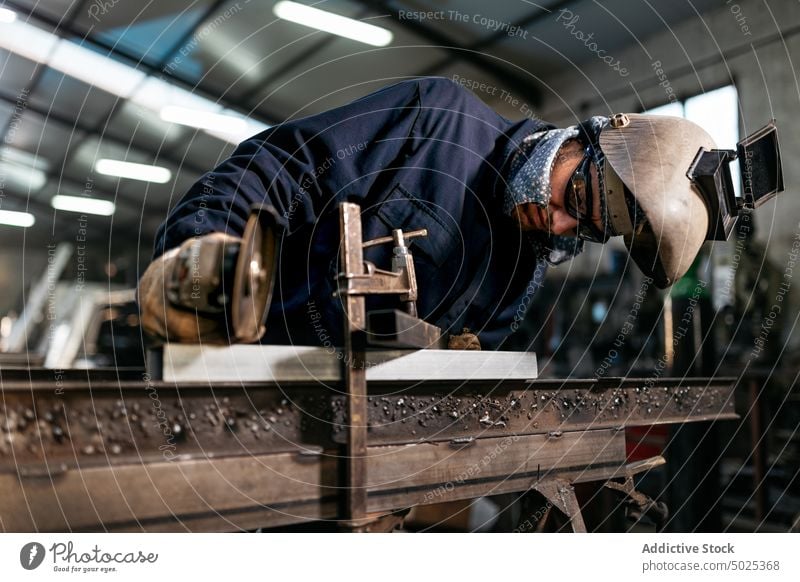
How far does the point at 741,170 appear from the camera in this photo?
869 mm

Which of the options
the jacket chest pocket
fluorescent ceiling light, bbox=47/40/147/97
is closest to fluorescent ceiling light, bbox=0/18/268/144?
fluorescent ceiling light, bbox=47/40/147/97

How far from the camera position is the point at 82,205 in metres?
1.63

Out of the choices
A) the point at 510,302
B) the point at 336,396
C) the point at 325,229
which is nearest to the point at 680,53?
the point at 510,302

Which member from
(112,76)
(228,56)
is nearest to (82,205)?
(112,76)

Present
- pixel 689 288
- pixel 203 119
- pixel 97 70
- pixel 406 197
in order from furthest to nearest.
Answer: pixel 689 288
pixel 203 119
pixel 97 70
pixel 406 197

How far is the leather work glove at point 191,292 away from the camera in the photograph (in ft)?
1.58

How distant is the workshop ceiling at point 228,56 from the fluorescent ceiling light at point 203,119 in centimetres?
1

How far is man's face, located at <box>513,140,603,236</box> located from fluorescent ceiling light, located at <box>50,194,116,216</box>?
1109 millimetres

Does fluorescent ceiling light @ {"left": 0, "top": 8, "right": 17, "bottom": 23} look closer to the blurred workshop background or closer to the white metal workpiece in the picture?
the blurred workshop background

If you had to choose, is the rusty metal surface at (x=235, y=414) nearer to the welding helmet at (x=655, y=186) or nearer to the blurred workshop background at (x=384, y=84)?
the welding helmet at (x=655, y=186)

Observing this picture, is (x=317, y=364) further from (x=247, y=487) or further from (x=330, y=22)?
(x=330, y=22)

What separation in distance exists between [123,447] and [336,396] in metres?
0.19

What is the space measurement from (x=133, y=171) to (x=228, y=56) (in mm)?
865

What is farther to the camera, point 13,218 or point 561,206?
point 13,218
